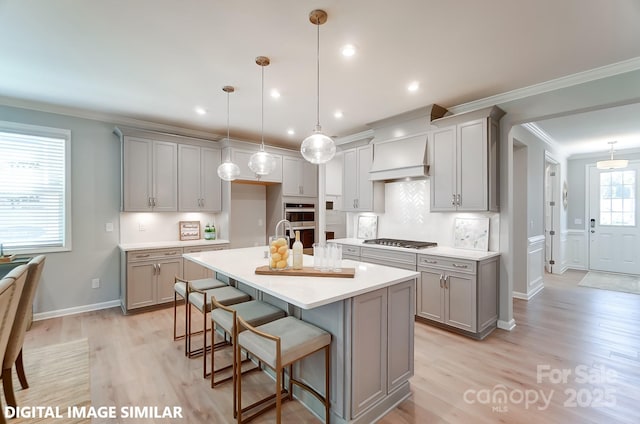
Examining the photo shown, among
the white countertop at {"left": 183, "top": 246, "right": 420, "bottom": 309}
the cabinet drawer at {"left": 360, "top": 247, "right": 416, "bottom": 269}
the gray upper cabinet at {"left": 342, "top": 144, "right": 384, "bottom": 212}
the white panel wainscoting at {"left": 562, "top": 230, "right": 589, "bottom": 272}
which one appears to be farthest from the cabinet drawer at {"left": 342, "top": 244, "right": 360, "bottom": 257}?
the white panel wainscoting at {"left": 562, "top": 230, "right": 589, "bottom": 272}

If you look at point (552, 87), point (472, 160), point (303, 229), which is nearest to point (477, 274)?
point (472, 160)

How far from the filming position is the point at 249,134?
5137 millimetres

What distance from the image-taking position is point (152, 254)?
3.99 m

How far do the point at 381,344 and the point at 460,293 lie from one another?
5.45ft

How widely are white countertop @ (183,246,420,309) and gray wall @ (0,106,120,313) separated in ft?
7.57

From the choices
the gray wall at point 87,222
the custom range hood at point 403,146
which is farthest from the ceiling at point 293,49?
the gray wall at point 87,222

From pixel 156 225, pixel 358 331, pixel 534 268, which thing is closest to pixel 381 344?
pixel 358 331

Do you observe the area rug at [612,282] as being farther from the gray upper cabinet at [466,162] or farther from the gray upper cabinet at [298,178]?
the gray upper cabinet at [298,178]

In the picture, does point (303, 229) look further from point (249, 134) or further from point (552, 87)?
point (552, 87)

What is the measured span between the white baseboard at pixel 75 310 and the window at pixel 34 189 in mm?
810

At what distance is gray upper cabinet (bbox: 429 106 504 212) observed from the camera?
3.29m

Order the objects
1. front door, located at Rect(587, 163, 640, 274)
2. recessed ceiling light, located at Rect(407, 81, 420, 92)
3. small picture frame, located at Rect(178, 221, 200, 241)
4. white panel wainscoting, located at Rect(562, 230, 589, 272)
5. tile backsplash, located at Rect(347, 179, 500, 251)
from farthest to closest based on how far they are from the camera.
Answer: white panel wainscoting, located at Rect(562, 230, 589, 272)
front door, located at Rect(587, 163, 640, 274)
small picture frame, located at Rect(178, 221, 200, 241)
tile backsplash, located at Rect(347, 179, 500, 251)
recessed ceiling light, located at Rect(407, 81, 420, 92)

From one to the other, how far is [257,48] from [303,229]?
3.68m

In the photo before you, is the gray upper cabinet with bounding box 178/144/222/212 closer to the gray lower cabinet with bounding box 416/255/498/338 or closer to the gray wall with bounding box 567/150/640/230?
the gray lower cabinet with bounding box 416/255/498/338
